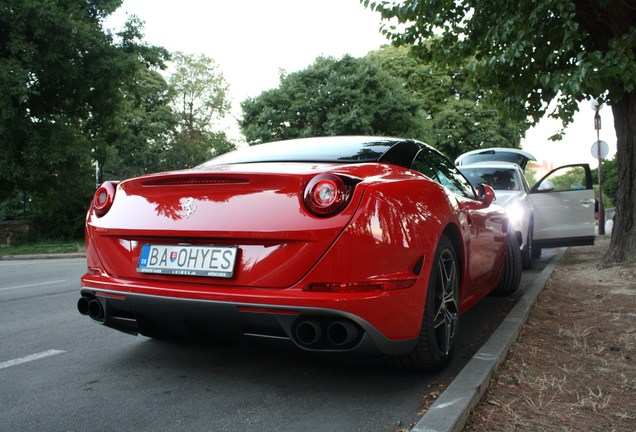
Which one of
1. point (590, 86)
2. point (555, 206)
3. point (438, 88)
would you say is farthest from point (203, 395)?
point (438, 88)

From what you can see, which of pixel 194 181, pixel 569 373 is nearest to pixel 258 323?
pixel 194 181

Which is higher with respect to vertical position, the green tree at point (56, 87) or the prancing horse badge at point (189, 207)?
the green tree at point (56, 87)

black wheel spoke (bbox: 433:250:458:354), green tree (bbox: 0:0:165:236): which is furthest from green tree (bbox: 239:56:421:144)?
black wheel spoke (bbox: 433:250:458:354)

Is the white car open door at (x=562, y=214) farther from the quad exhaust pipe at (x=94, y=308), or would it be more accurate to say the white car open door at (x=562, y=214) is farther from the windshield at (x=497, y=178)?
the quad exhaust pipe at (x=94, y=308)

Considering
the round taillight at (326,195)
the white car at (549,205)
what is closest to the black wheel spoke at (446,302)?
the round taillight at (326,195)

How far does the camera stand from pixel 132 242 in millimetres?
3143

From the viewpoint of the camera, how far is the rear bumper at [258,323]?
2.70 metres

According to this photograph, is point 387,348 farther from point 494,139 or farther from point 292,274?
point 494,139

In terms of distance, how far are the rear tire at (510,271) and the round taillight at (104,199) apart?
12.6 feet

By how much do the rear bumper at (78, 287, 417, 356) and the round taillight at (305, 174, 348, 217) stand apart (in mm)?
460

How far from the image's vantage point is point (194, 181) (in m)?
3.10

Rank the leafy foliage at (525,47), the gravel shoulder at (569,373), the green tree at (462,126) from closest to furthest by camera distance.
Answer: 1. the gravel shoulder at (569,373)
2. the leafy foliage at (525,47)
3. the green tree at (462,126)

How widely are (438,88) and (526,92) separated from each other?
3078 cm

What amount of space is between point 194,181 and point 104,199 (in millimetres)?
677
